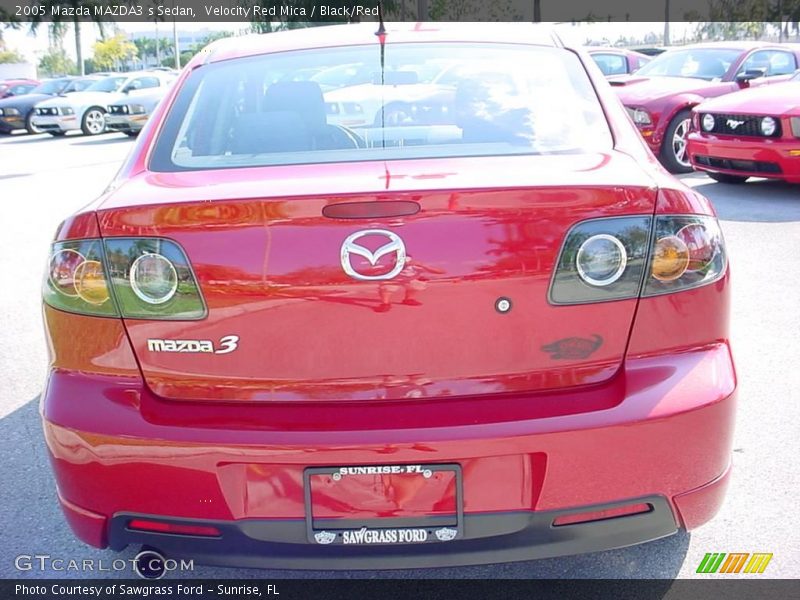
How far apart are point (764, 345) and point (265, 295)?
10.9ft

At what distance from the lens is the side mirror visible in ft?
35.9

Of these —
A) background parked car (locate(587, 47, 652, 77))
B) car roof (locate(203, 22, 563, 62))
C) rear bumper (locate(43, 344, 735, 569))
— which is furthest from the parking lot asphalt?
background parked car (locate(587, 47, 652, 77))

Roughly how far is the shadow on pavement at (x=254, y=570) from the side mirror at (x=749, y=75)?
937cm

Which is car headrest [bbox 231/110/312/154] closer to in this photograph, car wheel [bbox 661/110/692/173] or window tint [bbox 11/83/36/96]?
car wheel [bbox 661/110/692/173]

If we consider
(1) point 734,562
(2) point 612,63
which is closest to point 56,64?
(2) point 612,63

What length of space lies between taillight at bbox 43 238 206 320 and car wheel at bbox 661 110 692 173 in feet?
30.2

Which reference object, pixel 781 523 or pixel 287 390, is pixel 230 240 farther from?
pixel 781 523

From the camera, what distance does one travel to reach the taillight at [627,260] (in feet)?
6.81

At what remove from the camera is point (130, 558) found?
2.80 metres

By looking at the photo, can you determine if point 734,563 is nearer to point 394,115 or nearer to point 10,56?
point 394,115

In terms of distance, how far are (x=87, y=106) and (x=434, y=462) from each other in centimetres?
2090

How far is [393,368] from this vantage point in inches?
82.1

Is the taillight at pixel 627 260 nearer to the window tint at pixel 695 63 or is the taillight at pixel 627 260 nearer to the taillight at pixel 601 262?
the taillight at pixel 601 262

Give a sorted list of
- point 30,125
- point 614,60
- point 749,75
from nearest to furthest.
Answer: point 749,75, point 614,60, point 30,125
